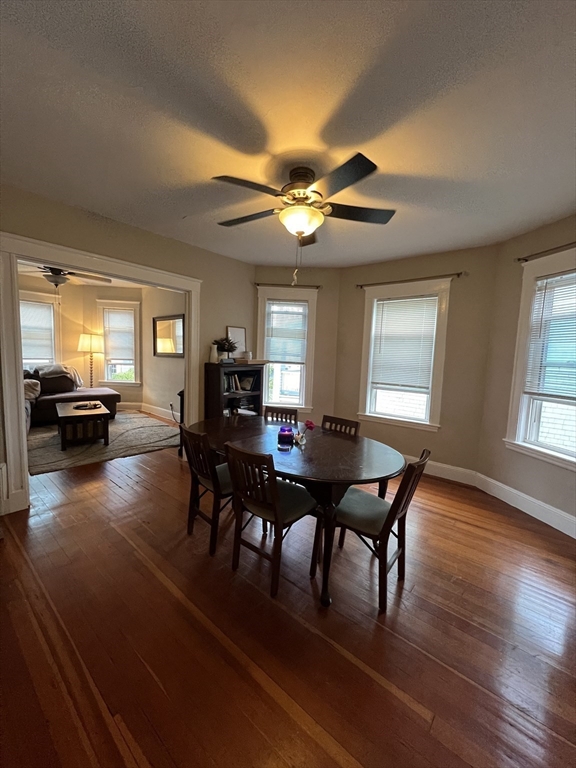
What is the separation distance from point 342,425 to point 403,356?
5.60ft

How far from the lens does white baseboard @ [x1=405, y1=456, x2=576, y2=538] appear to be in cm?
278

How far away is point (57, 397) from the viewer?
5566mm

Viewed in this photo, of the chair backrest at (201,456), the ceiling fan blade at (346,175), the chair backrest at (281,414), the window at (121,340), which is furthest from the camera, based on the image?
the window at (121,340)

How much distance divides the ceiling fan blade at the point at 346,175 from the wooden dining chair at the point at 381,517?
1500 mm

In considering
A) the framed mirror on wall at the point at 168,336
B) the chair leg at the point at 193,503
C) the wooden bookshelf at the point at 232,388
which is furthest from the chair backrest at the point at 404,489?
the framed mirror on wall at the point at 168,336

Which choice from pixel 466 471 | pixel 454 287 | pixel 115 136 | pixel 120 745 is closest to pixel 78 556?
pixel 120 745

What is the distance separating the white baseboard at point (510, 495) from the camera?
110 inches

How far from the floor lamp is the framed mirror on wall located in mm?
1390

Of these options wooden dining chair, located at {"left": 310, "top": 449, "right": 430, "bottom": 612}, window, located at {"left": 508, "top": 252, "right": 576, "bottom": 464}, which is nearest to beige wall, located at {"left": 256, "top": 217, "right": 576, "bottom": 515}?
window, located at {"left": 508, "top": 252, "right": 576, "bottom": 464}

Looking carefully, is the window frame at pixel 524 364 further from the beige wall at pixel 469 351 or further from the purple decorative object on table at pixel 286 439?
the purple decorative object on table at pixel 286 439

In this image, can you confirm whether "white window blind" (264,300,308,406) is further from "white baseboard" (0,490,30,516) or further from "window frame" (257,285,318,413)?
"white baseboard" (0,490,30,516)

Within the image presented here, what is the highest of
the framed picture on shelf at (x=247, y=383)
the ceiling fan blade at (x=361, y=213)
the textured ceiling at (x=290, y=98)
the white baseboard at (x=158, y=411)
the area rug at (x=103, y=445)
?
the textured ceiling at (x=290, y=98)

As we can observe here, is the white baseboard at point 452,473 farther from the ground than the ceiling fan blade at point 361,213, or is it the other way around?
the ceiling fan blade at point 361,213

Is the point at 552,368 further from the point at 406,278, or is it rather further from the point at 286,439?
the point at 286,439
